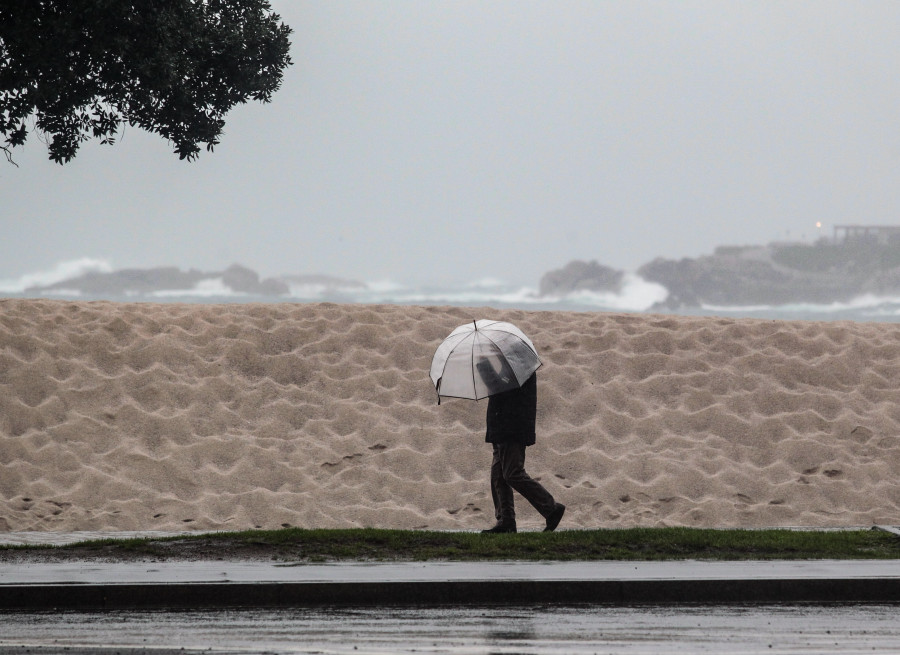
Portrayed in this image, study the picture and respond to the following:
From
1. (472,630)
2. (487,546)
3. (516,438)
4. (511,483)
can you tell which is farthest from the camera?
(511,483)

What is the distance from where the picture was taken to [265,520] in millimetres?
11930

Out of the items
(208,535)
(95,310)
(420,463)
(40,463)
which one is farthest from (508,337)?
(95,310)

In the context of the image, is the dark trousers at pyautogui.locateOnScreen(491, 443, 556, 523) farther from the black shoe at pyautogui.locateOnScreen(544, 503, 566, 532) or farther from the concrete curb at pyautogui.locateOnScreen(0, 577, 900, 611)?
the concrete curb at pyautogui.locateOnScreen(0, 577, 900, 611)

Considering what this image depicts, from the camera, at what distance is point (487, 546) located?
8.95 metres

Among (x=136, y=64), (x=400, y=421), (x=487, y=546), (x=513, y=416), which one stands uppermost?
(x=136, y=64)

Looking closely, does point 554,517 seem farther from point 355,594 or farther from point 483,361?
point 355,594

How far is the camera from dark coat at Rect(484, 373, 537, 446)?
374 inches

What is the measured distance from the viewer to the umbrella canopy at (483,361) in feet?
31.3

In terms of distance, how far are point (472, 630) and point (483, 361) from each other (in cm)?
390

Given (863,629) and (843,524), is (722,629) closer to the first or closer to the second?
(863,629)

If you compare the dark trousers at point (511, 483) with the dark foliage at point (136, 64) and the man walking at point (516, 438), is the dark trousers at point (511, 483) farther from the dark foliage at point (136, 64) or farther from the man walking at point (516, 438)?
the dark foliage at point (136, 64)

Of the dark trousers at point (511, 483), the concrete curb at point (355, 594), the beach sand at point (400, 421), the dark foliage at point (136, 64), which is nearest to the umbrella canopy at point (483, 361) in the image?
the dark trousers at point (511, 483)

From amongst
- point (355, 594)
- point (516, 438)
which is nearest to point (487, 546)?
point (516, 438)

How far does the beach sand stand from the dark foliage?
3.76 meters
